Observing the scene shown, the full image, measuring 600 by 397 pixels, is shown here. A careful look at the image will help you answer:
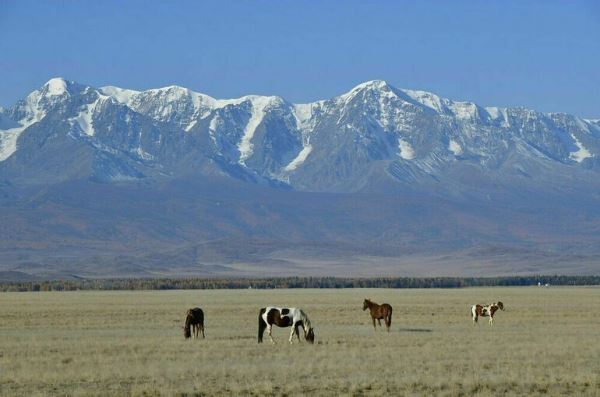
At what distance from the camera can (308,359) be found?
28188 millimetres

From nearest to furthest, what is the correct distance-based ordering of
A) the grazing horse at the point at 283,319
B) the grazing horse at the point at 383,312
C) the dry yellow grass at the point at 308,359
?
1. the dry yellow grass at the point at 308,359
2. the grazing horse at the point at 283,319
3. the grazing horse at the point at 383,312

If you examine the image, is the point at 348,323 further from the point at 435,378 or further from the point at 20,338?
the point at 435,378

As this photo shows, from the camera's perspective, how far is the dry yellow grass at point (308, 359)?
76.9 ft

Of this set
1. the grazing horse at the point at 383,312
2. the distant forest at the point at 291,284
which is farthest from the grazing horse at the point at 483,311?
the distant forest at the point at 291,284

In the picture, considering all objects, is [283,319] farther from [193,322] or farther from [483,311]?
[483,311]

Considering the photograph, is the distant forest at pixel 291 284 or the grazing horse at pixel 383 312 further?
the distant forest at pixel 291 284

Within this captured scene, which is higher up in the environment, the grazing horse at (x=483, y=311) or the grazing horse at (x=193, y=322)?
the grazing horse at (x=483, y=311)

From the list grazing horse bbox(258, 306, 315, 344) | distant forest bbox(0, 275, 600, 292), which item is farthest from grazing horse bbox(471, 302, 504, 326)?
distant forest bbox(0, 275, 600, 292)

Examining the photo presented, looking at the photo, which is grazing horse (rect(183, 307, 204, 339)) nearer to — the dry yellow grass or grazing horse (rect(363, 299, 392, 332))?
the dry yellow grass

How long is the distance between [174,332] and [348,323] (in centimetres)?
717

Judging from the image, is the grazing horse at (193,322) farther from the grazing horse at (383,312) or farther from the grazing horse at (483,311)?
the grazing horse at (483,311)

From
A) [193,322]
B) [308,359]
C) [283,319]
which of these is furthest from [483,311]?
[308,359]

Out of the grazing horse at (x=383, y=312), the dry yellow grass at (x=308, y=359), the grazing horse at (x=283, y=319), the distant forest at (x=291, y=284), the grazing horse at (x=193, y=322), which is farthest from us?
the distant forest at (x=291, y=284)

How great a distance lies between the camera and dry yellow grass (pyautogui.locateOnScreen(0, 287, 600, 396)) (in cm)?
2344
